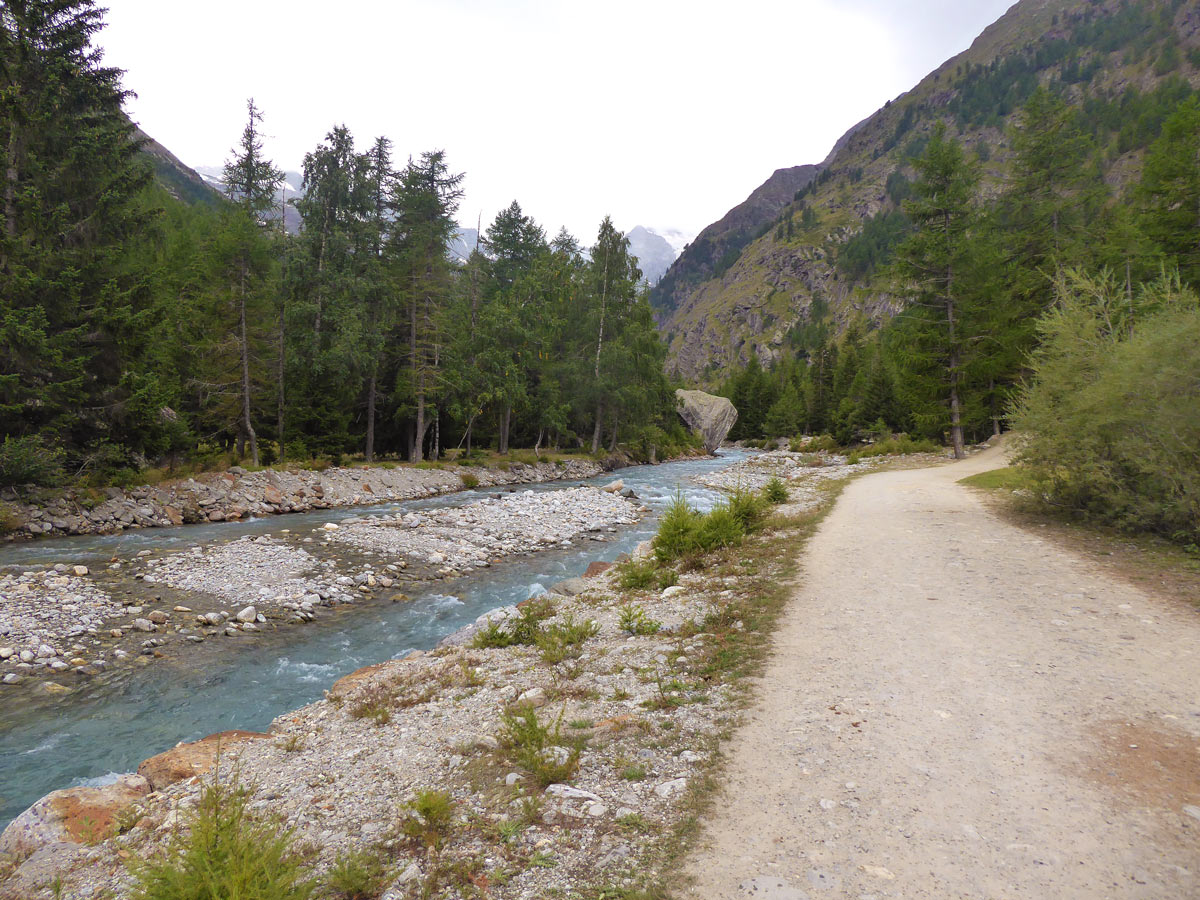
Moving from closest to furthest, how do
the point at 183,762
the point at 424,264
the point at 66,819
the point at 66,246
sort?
the point at 66,819 < the point at 183,762 < the point at 66,246 < the point at 424,264

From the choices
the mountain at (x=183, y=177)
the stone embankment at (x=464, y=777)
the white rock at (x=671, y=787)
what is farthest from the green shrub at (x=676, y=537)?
the mountain at (x=183, y=177)

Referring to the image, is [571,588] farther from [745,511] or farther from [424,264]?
[424,264]

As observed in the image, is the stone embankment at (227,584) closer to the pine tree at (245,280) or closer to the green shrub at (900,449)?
the pine tree at (245,280)

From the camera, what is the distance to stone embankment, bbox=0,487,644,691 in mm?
8992

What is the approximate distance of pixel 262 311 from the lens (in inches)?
1065

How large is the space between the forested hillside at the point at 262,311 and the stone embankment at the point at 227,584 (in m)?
8.25

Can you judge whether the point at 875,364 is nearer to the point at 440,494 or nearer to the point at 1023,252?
the point at 1023,252

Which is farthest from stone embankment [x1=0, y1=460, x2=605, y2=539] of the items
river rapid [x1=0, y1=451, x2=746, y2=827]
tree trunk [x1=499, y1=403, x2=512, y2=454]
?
tree trunk [x1=499, y1=403, x2=512, y2=454]

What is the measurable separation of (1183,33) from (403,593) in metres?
266

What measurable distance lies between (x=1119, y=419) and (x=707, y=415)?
196ft

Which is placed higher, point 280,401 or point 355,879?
point 280,401

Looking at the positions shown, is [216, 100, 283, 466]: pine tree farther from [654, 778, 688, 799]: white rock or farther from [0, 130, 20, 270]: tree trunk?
[654, 778, 688, 799]: white rock

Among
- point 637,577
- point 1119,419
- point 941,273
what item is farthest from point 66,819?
point 941,273

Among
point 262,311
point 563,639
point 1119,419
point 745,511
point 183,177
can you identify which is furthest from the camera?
point 183,177
